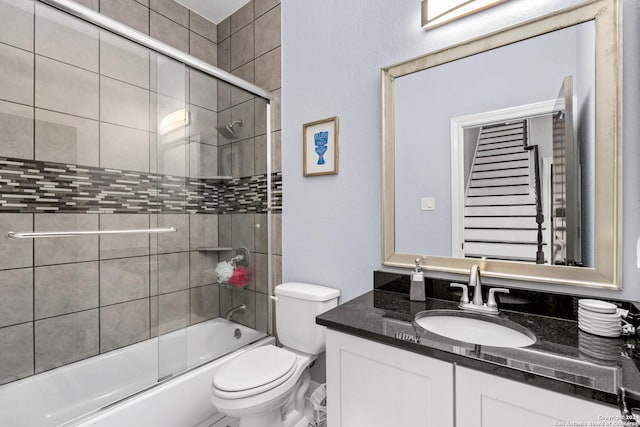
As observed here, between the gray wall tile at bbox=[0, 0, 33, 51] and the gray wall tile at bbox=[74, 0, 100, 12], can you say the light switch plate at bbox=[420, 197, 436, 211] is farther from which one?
the gray wall tile at bbox=[74, 0, 100, 12]

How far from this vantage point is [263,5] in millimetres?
2100

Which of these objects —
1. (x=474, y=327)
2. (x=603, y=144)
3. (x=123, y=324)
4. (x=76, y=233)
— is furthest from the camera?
(x=123, y=324)

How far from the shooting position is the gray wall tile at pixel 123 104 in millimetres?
1556

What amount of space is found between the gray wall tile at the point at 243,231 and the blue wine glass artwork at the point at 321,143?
0.63m

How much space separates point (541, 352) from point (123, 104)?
81.5 inches

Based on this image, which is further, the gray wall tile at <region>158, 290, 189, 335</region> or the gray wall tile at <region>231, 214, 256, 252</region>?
the gray wall tile at <region>231, 214, 256, 252</region>

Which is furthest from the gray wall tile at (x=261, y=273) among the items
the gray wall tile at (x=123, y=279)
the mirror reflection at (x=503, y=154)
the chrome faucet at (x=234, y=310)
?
the mirror reflection at (x=503, y=154)

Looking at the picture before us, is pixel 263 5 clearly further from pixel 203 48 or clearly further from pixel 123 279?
pixel 123 279

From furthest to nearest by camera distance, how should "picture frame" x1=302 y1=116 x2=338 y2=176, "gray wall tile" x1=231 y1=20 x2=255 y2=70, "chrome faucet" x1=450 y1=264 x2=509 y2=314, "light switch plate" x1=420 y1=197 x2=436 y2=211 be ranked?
1. "gray wall tile" x1=231 y1=20 x2=255 y2=70
2. "picture frame" x1=302 y1=116 x2=338 y2=176
3. "light switch plate" x1=420 y1=197 x2=436 y2=211
4. "chrome faucet" x1=450 y1=264 x2=509 y2=314

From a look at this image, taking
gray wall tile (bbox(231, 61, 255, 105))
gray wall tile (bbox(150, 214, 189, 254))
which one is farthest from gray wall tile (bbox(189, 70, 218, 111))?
gray wall tile (bbox(150, 214, 189, 254))

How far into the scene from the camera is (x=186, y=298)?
1802 millimetres

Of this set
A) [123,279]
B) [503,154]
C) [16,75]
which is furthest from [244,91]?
[503,154]

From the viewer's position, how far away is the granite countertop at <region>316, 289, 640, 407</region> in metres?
0.65

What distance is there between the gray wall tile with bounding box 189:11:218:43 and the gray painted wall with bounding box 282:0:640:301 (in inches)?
31.7
